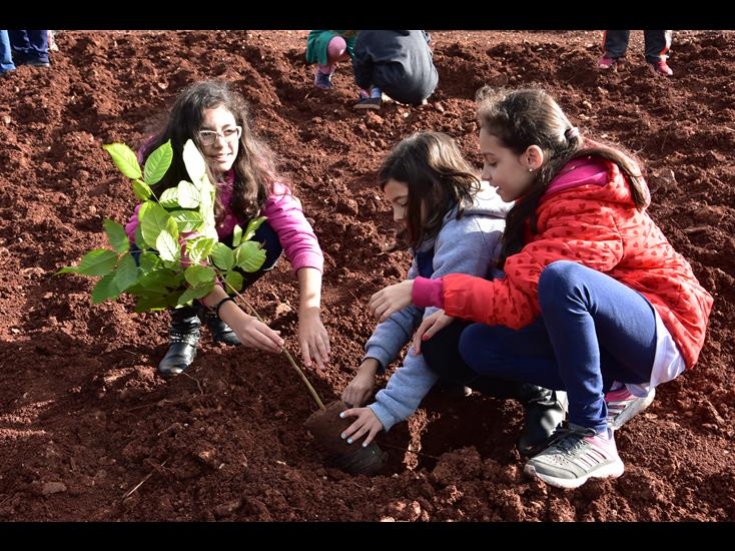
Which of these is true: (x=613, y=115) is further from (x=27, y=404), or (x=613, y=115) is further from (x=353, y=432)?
(x=27, y=404)

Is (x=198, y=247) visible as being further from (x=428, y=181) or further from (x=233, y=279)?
(x=428, y=181)

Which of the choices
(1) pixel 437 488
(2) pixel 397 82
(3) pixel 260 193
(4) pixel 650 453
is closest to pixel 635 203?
(4) pixel 650 453

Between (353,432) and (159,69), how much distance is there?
3297 mm

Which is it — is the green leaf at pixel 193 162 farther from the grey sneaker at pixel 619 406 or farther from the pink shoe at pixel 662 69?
the pink shoe at pixel 662 69

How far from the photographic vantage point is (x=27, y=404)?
Answer: 304cm

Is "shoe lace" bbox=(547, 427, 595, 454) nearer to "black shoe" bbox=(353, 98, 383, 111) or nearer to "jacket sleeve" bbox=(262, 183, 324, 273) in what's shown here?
"jacket sleeve" bbox=(262, 183, 324, 273)

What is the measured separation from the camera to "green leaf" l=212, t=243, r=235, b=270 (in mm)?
2650

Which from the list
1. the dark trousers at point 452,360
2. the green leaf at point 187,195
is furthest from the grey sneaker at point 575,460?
the green leaf at point 187,195

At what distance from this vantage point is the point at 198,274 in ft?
8.45

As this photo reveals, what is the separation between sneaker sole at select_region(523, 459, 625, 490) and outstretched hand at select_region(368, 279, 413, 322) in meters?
0.58

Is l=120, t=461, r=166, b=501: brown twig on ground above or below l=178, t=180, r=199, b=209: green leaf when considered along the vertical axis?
below

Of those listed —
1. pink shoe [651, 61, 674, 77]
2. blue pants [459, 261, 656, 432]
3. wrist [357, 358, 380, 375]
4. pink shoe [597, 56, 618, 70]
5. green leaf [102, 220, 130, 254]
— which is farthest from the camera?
pink shoe [597, 56, 618, 70]

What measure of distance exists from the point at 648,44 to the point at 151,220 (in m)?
3.71

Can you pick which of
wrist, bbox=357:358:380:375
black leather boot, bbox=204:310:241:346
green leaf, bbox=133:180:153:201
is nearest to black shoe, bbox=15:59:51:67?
black leather boot, bbox=204:310:241:346
